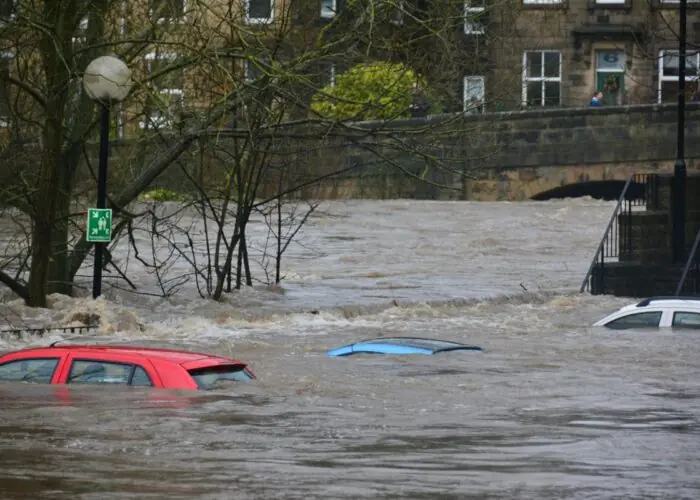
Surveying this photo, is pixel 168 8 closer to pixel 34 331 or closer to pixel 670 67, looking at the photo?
pixel 34 331

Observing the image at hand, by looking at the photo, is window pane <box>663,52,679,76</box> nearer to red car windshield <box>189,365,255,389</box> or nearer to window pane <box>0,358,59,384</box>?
red car windshield <box>189,365,255,389</box>

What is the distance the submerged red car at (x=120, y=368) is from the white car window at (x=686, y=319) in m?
7.91

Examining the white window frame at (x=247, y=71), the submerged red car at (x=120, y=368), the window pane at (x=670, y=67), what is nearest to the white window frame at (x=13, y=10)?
the white window frame at (x=247, y=71)

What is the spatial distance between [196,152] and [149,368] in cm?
1326

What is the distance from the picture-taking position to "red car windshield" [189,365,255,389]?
15297mm

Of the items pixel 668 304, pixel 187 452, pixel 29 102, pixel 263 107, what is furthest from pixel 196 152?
pixel 187 452

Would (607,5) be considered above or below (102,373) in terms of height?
above

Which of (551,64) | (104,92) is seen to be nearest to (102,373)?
(104,92)

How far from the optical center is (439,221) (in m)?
49.8

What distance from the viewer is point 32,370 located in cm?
1569

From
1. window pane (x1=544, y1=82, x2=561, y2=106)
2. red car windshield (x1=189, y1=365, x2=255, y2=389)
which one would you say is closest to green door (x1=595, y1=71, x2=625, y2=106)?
window pane (x1=544, y1=82, x2=561, y2=106)

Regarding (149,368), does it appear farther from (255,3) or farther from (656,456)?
(255,3)

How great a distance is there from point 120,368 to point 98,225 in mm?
7696

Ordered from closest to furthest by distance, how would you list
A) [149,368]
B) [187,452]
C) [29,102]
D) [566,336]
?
[187,452], [149,368], [566,336], [29,102]
